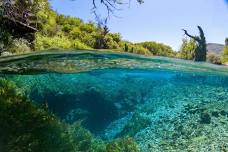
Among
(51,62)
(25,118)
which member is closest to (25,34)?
(51,62)

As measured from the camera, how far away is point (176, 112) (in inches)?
358

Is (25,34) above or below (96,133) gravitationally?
above

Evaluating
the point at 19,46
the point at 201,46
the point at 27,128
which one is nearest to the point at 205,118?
the point at 27,128

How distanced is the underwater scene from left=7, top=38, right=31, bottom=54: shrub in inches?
368

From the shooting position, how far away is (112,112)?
9.09 meters

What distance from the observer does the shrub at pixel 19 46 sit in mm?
21403

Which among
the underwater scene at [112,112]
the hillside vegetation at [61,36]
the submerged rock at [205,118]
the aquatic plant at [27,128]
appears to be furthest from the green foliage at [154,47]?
the aquatic plant at [27,128]

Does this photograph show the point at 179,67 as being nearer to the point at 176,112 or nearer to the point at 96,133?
the point at 176,112

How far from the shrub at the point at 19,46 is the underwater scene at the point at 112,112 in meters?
9.35

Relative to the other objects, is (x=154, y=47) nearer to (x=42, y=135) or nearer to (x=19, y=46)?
(x=19, y=46)

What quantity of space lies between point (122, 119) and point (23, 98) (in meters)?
2.19

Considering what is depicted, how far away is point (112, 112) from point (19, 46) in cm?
1426

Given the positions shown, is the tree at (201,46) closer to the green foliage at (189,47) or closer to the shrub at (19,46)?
the green foliage at (189,47)

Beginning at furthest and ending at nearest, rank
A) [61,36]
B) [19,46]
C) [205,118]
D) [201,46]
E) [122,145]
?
1. [61,36]
2. [201,46]
3. [19,46]
4. [205,118]
5. [122,145]
